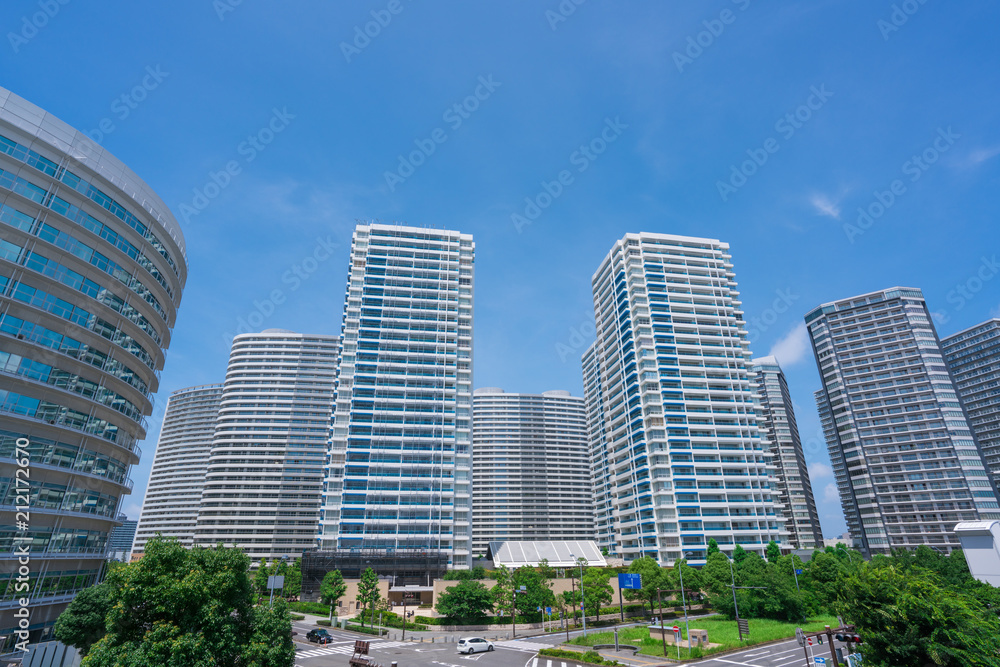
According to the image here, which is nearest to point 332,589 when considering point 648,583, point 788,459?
point 648,583

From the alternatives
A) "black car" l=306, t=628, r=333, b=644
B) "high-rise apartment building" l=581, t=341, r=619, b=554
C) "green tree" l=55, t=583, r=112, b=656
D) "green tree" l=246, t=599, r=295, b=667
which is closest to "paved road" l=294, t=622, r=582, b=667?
"black car" l=306, t=628, r=333, b=644

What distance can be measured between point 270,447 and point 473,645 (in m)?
122

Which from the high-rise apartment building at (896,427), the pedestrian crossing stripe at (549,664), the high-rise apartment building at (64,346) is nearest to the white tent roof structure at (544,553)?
the pedestrian crossing stripe at (549,664)

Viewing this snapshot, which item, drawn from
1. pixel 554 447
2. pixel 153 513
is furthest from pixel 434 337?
pixel 153 513

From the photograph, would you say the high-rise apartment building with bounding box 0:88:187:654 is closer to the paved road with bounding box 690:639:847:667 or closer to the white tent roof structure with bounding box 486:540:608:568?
the paved road with bounding box 690:639:847:667

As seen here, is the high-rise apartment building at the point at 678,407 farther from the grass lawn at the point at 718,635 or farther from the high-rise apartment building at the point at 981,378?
the high-rise apartment building at the point at 981,378

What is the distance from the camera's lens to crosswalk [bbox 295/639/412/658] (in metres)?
47.0

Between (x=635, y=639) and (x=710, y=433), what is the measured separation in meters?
61.8

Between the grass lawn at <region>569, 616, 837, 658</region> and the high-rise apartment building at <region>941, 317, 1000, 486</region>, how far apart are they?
11861 centimetres

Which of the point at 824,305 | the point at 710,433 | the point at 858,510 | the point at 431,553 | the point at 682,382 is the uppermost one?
the point at 824,305

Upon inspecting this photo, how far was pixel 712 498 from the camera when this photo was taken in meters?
99.9

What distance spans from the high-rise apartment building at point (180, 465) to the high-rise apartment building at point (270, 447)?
28.7 metres

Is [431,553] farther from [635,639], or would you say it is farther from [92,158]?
[92,158]

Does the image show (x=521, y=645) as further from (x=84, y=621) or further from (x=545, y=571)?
(x=84, y=621)
